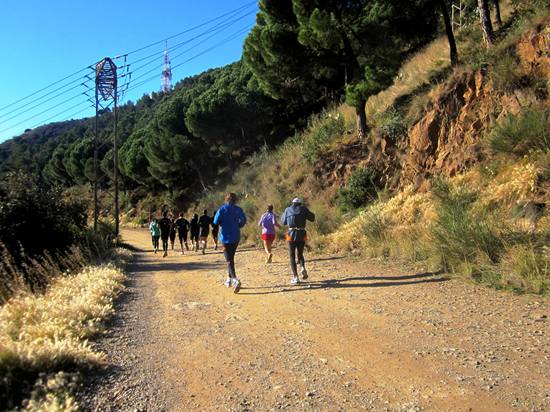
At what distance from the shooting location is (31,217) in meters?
15.2

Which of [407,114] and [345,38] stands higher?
[345,38]

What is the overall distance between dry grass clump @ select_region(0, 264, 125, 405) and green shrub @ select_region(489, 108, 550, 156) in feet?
31.4

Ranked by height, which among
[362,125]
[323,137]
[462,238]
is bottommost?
[462,238]

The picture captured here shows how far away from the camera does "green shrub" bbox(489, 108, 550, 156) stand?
1057 cm

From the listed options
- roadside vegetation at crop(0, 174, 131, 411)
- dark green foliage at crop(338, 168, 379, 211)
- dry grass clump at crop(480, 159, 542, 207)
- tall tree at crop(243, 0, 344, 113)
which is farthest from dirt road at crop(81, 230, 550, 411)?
tall tree at crop(243, 0, 344, 113)

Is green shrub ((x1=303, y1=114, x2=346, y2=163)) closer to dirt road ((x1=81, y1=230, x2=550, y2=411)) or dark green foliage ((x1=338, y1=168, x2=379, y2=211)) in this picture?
dark green foliage ((x1=338, y1=168, x2=379, y2=211))

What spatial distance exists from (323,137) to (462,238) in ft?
46.8

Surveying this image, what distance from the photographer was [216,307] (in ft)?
24.5

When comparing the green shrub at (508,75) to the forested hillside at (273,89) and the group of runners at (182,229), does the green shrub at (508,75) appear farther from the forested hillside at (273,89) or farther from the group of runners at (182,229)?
the group of runners at (182,229)

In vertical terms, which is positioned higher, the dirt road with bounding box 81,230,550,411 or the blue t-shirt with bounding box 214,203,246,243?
the blue t-shirt with bounding box 214,203,246,243

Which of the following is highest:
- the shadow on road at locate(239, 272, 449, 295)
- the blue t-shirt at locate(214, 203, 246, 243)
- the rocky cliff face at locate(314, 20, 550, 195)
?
the rocky cliff face at locate(314, 20, 550, 195)

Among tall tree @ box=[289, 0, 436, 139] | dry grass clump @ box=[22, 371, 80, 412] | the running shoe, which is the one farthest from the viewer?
tall tree @ box=[289, 0, 436, 139]

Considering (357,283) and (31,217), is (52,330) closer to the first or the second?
(357,283)

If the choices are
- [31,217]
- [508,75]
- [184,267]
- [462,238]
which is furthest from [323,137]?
[462,238]
